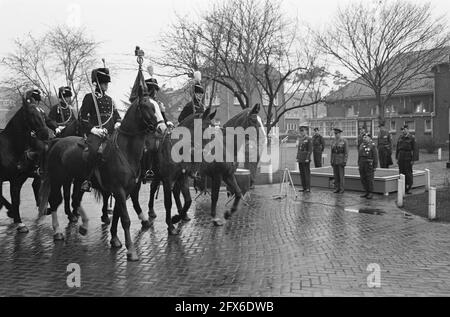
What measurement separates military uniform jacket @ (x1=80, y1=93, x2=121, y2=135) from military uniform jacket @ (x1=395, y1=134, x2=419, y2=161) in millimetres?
10367

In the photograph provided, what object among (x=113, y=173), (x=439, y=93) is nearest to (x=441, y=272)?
(x=113, y=173)

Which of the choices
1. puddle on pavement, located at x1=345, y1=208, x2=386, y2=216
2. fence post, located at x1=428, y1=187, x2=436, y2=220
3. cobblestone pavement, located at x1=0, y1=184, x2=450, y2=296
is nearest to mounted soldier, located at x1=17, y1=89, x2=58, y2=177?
cobblestone pavement, located at x1=0, y1=184, x2=450, y2=296

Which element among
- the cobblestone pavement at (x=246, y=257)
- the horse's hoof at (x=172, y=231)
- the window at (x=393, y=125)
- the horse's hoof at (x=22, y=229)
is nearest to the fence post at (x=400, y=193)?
the cobblestone pavement at (x=246, y=257)

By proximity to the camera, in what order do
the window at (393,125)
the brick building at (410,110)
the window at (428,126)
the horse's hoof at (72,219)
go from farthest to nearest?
the window at (393,125) → the window at (428,126) → the brick building at (410,110) → the horse's hoof at (72,219)

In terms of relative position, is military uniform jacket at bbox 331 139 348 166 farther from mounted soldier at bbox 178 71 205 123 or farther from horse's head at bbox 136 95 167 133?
horse's head at bbox 136 95 167 133

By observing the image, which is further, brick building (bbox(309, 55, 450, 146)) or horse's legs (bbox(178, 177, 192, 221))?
brick building (bbox(309, 55, 450, 146))

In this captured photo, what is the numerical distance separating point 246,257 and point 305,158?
340 inches

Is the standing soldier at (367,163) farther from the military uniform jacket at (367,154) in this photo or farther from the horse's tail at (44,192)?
the horse's tail at (44,192)

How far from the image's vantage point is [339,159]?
15.1 meters

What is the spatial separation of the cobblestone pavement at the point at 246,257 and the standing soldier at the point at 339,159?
393 centimetres

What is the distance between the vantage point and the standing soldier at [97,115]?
784 cm

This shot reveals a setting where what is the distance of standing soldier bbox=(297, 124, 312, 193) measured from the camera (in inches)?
613
